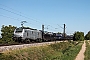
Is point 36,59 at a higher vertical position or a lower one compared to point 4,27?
lower

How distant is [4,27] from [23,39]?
43.5 m

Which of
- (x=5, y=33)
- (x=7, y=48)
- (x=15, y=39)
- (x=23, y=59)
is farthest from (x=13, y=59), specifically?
(x=5, y=33)

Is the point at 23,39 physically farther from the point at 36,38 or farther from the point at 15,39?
the point at 36,38

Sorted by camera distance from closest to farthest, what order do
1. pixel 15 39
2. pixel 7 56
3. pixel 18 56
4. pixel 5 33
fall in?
pixel 7 56 → pixel 18 56 → pixel 15 39 → pixel 5 33

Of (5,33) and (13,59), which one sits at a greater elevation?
(5,33)

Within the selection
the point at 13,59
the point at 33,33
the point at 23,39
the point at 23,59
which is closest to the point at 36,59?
the point at 23,59

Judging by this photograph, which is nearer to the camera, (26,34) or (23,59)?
(23,59)

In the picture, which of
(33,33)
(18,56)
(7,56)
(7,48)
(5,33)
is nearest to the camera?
(7,56)

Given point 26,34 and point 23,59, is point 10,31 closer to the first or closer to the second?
point 26,34

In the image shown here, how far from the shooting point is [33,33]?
1935 inches

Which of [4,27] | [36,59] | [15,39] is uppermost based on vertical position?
[4,27]

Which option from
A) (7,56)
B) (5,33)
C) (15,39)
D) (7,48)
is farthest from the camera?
(5,33)

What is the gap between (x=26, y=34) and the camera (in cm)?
4428

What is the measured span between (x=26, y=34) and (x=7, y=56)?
80.7ft
